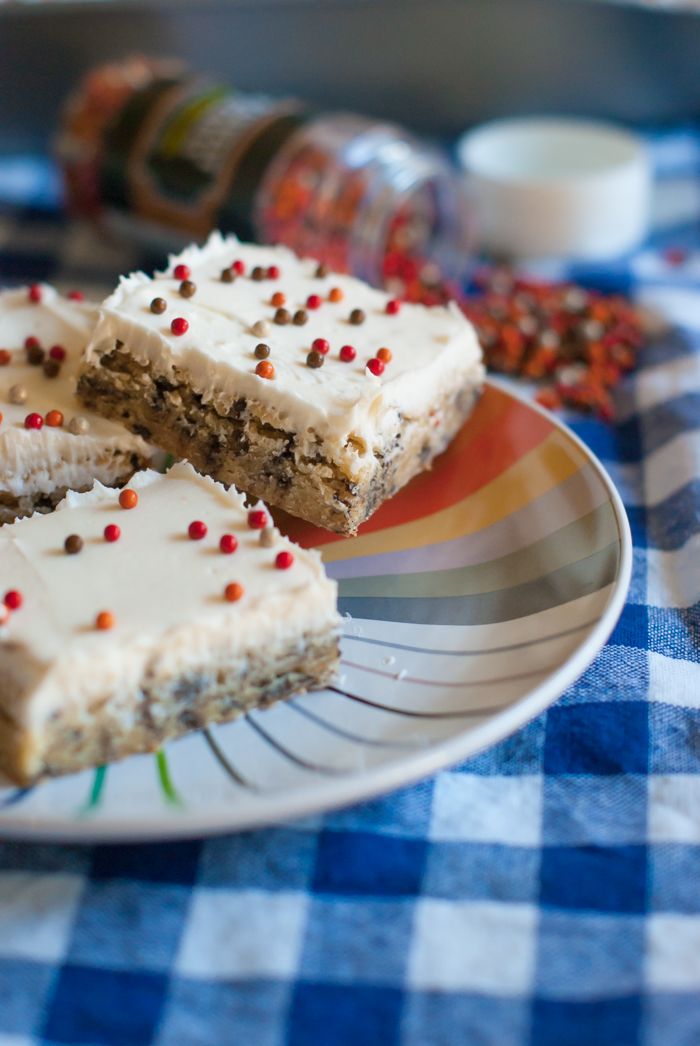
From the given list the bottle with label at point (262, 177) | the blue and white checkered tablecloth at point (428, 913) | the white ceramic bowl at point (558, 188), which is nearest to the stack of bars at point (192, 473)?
the blue and white checkered tablecloth at point (428, 913)

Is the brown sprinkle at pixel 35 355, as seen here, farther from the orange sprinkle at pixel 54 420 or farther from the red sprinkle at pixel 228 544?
the red sprinkle at pixel 228 544

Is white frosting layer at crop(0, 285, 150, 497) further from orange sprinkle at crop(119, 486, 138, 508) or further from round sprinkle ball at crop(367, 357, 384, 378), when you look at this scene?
round sprinkle ball at crop(367, 357, 384, 378)

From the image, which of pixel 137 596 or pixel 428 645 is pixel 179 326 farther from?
pixel 428 645

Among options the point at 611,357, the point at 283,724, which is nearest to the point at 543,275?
the point at 611,357

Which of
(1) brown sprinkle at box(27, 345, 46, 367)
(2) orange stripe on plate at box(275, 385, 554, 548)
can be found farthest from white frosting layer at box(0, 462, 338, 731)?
(1) brown sprinkle at box(27, 345, 46, 367)

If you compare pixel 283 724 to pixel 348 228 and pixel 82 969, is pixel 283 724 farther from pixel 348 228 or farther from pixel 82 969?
pixel 348 228
